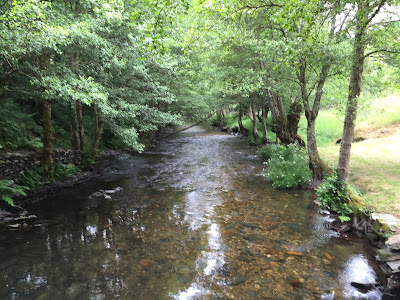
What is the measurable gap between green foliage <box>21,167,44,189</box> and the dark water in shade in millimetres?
1042

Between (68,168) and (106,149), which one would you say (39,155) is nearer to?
(68,168)

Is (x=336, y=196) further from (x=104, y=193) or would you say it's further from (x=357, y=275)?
(x=104, y=193)

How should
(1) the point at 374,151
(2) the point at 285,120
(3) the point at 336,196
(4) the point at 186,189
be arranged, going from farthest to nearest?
(2) the point at 285,120
(1) the point at 374,151
(4) the point at 186,189
(3) the point at 336,196

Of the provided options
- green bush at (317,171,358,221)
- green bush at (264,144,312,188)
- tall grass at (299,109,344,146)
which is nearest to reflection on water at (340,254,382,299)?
green bush at (317,171,358,221)

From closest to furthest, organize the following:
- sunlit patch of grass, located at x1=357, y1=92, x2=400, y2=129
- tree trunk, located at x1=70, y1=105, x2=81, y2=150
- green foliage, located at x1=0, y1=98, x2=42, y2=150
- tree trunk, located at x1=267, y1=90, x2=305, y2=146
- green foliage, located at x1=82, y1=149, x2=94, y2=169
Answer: green foliage, located at x1=0, y1=98, x2=42, y2=150, green foliage, located at x1=82, y1=149, x2=94, y2=169, tree trunk, located at x1=70, y1=105, x2=81, y2=150, tree trunk, located at x1=267, y1=90, x2=305, y2=146, sunlit patch of grass, located at x1=357, y1=92, x2=400, y2=129

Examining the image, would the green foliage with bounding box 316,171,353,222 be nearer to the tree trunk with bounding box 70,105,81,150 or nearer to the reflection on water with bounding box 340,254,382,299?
the reflection on water with bounding box 340,254,382,299

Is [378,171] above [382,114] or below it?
below

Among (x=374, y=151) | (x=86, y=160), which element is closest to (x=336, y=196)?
(x=374, y=151)

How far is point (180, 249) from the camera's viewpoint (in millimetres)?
7090

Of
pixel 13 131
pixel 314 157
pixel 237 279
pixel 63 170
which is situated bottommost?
pixel 237 279

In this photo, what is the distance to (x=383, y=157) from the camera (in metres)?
14.7

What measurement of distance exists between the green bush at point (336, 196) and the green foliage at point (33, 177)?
11379 millimetres

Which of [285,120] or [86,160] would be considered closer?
[86,160]

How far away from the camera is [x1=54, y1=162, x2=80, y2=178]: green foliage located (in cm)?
1249
